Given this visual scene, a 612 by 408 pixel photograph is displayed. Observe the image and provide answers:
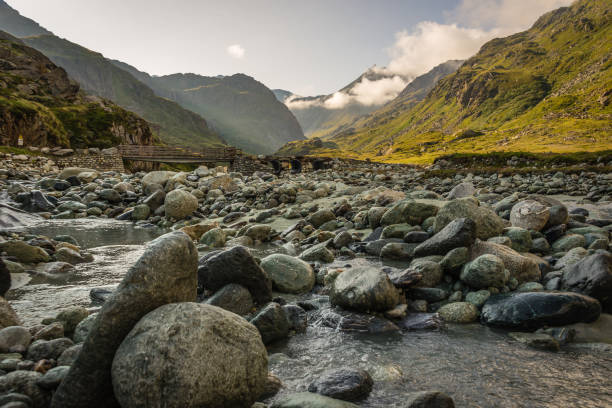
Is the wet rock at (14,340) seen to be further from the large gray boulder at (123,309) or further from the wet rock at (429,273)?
the wet rock at (429,273)

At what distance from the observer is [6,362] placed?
2.98m

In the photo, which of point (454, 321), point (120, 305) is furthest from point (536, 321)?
point (120, 305)

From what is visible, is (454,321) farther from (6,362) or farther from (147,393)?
(6,362)

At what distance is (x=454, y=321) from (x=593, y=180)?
18.8 metres

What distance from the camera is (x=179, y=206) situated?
14.4 m

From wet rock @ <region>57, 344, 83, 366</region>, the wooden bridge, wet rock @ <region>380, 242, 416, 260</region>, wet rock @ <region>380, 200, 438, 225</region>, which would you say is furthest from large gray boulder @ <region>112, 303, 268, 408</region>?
the wooden bridge

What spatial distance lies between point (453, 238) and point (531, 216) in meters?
2.84

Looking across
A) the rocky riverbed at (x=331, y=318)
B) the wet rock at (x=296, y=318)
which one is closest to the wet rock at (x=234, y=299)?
the rocky riverbed at (x=331, y=318)

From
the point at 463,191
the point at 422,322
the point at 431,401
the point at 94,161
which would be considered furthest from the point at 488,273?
the point at 94,161

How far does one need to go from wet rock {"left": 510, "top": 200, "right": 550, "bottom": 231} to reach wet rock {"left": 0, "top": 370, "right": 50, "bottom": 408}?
8686 millimetres

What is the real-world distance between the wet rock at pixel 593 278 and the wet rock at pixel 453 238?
4.92ft

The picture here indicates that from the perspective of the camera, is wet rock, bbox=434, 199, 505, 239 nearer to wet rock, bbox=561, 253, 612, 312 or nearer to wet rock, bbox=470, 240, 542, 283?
wet rock, bbox=470, 240, 542, 283

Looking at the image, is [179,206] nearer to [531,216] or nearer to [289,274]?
[289,274]

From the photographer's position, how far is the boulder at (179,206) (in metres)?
14.4
